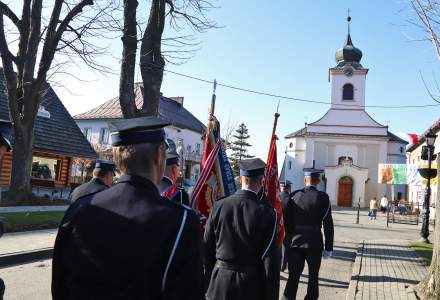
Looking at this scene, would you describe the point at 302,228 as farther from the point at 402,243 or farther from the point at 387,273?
the point at 402,243

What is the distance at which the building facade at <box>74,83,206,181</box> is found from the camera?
49.4 m

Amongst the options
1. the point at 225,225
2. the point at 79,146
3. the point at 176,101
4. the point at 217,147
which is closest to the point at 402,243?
the point at 217,147

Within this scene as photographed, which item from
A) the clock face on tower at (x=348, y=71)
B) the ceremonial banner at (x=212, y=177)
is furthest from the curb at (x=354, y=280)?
the clock face on tower at (x=348, y=71)

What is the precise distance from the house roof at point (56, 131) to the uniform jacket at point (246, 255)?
1986 centimetres

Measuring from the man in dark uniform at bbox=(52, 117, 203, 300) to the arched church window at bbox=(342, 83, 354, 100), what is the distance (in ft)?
182

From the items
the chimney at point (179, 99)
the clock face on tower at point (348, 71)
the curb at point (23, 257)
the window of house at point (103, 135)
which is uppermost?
the clock face on tower at point (348, 71)

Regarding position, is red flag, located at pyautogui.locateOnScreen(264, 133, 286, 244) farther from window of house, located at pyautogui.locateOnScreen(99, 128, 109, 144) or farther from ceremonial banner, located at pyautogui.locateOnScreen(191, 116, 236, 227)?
window of house, located at pyautogui.locateOnScreen(99, 128, 109, 144)

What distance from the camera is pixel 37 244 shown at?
10227 millimetres

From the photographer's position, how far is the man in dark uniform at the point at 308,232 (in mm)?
6094

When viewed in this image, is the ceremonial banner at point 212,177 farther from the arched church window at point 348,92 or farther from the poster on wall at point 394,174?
the arched church window at point 348,92

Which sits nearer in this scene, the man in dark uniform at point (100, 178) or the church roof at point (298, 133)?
the man in dark uniform at point (100, 178)

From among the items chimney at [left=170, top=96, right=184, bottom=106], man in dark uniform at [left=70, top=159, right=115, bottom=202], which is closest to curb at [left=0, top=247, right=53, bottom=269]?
man in dark uniform at [left=70, top=159, right=115, bottom=202]

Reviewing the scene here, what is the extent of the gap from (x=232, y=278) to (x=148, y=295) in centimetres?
202

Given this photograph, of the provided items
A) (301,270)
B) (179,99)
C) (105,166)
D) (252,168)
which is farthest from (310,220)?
(179,99)
